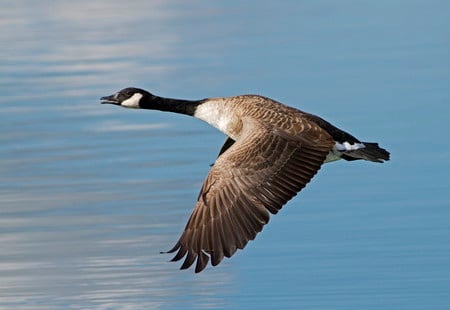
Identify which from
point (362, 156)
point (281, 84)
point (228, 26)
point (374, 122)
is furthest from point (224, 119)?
point (228, 26)

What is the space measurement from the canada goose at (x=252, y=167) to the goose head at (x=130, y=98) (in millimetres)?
1018

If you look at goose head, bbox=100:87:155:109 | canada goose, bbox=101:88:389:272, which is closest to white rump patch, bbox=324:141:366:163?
canada goose, bbox=101:88:389:272

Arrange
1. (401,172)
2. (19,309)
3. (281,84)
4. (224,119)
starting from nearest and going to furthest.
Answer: (19,309) < (224,119) < (401,172) < (281,84)

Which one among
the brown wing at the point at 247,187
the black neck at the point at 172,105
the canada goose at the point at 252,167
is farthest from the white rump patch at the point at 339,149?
the black neck at the point at 172,105

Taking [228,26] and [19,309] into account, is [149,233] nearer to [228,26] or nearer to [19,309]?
[19,309]

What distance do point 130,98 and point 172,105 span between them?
376 mm

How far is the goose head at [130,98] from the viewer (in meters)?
12.9

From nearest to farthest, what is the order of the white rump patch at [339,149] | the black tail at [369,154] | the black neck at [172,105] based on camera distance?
the white rump patch at [339,149]
the black tail at [369,154]
the black neck at [172,105]

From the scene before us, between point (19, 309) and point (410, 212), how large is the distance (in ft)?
11.2

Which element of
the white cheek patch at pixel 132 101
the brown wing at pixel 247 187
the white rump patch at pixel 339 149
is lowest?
the brown wing at pixel 247 187

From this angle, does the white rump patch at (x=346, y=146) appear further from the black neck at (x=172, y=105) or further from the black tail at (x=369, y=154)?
the black neck at (x=172, y=105)

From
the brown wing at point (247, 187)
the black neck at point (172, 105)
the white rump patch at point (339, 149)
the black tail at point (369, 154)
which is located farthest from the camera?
the black neck at point (172, 105)

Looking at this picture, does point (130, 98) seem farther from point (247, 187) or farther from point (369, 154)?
point (247, 187)

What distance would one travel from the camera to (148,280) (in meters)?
11.6
